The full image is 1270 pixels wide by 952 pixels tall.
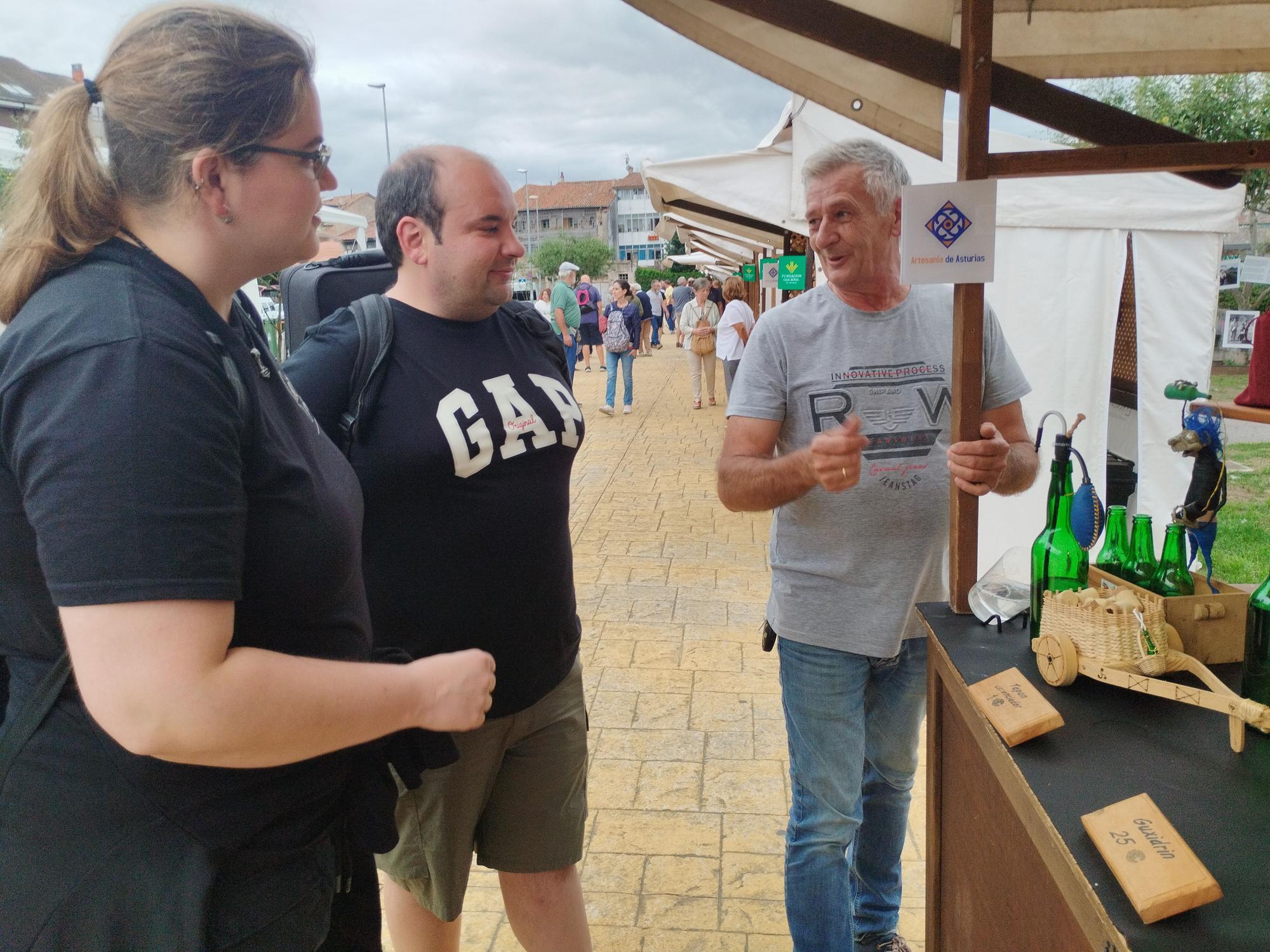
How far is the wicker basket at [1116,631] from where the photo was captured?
149cm

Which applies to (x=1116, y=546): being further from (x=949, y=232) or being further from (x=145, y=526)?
(x=145, y=526)

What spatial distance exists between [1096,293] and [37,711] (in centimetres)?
500

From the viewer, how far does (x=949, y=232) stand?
1914 millimetres

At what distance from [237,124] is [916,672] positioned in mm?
1879

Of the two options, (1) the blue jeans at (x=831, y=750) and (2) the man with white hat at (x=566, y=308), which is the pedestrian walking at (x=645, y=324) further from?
(1) the blue jeans at (x=831, y=750)

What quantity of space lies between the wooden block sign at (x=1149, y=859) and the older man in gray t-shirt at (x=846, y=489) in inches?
41.7

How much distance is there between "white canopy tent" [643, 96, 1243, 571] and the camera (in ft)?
15.4

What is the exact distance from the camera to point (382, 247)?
2115 millimetres

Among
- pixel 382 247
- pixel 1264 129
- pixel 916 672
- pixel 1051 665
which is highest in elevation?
pixel 1264 129

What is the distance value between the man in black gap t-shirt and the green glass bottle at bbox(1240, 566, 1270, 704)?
128cm

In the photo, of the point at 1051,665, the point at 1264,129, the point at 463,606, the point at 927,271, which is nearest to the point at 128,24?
the point at 463,606

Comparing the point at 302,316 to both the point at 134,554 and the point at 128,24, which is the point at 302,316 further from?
the point at 134,554

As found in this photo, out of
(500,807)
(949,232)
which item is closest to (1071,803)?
(949,232)

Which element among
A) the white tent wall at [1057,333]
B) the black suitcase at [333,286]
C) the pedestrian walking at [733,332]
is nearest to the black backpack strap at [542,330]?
the black suitcase at [333,286]
